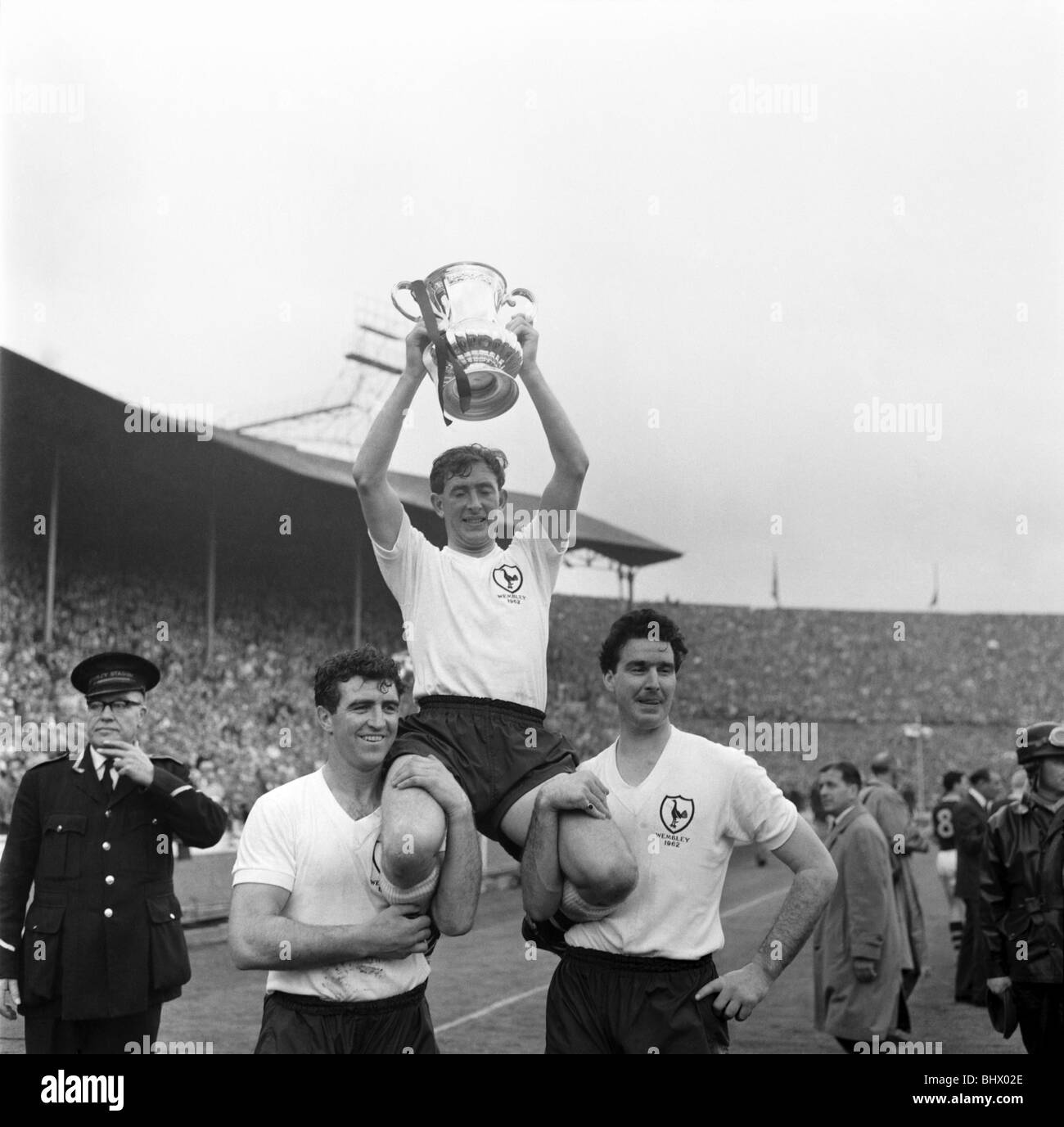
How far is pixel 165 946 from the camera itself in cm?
555

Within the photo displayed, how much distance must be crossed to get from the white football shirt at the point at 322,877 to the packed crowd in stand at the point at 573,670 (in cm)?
641

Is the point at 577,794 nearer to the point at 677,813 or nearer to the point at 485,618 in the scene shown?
the point at 677,813

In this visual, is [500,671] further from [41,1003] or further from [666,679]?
[41,1003]

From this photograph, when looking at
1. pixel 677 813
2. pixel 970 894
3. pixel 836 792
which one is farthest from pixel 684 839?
pixel 970 894

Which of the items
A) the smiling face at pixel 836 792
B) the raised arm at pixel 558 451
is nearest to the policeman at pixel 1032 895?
the smiling face at pixel 836 792

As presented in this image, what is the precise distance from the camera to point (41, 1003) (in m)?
5.45

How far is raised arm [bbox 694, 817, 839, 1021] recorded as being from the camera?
159 inches

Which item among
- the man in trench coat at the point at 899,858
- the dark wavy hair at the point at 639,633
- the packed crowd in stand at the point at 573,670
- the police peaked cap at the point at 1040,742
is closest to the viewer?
the dark wavy hair at the point at 639,633

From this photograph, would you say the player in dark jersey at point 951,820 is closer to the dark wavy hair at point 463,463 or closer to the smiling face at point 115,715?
the smiling face at point 115,715

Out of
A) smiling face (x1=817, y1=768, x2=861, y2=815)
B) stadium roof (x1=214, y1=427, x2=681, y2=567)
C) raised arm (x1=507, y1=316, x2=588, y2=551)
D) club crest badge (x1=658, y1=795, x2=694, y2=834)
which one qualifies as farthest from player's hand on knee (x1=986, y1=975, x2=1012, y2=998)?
stadium roof (x1=214, y1=427, x2=681, y2=567)

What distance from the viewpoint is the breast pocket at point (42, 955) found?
5406 millimetres

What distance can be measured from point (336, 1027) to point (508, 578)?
62.2 inches

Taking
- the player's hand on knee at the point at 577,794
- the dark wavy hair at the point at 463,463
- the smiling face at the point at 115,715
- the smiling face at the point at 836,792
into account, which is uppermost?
the dark wavy hair at the point at 463,463
